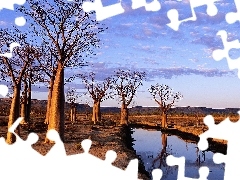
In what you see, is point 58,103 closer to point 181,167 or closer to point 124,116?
point 181,167

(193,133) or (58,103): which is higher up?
(58,103)

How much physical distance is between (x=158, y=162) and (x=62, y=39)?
7233 millimetres

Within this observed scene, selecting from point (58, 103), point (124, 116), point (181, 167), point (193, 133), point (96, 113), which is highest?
point (58, 103)

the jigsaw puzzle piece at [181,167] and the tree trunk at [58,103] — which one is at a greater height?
the tree trunk at [58,103]

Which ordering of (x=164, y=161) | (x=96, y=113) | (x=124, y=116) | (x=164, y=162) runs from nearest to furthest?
(x=164, y=162)
(x=164, y=161)
(x=96, y=113)
(x=124, y=116)

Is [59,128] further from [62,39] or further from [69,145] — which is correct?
[62,39]

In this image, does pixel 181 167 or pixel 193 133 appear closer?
pixel 181 167

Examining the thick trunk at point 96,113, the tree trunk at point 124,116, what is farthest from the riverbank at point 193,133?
the thick trunk at point 96,113

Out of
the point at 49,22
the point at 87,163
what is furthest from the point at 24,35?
the point at 87,163

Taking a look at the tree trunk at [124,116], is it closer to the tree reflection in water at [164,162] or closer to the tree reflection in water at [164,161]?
the tree reflection in water at [164,162]

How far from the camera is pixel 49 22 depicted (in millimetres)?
17906

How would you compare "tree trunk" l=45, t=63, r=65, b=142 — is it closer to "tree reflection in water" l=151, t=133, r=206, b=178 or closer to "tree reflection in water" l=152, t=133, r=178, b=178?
"tree reflection in water" l=151, t=133, r=206, b=178

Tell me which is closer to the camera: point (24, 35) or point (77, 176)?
point (77, 176)

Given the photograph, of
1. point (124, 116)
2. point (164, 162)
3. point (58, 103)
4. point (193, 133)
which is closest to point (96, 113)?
point (124, 116)
